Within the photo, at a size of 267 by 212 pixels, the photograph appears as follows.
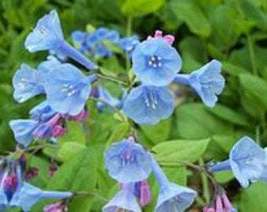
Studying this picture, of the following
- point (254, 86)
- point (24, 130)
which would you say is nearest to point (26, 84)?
point (24, 130)

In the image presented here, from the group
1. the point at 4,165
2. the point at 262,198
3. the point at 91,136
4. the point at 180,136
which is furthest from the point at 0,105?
the point at 262,198

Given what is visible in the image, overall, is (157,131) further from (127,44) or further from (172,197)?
(172,197)

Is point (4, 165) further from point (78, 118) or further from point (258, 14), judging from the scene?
point (258, 14)

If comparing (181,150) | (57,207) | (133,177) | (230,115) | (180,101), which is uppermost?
(133,177)

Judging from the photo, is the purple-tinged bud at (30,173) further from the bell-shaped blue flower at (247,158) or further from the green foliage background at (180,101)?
the bell-shaped blue flower at (247,158)

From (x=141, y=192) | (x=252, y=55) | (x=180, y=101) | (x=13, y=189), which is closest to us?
(x=141, y=192)

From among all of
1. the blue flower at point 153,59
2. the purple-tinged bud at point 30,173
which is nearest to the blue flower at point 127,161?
the blue flower at point 153,59
